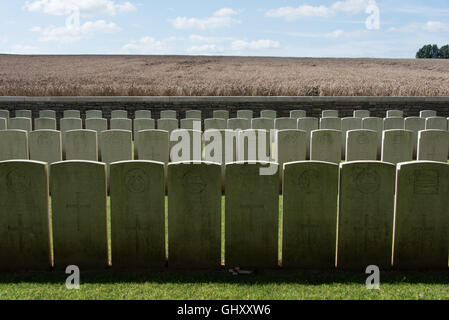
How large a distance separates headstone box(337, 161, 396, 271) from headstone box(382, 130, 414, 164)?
12.6ft

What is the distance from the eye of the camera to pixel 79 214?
14.1 feet

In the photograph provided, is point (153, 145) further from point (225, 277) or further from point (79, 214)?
point (225, 277)

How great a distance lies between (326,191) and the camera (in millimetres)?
4285

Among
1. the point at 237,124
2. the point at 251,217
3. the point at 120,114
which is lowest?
the point at 251,217

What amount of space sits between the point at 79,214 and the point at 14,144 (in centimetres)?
407

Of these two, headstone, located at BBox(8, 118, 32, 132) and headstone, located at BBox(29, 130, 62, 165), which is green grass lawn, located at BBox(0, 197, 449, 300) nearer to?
headstone, located at BBox(29, 130, 62, 165)

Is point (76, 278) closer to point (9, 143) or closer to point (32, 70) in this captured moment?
point (9, 143)

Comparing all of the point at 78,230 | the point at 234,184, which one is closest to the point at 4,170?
the point at 78,230

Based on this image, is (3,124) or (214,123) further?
(214,123)

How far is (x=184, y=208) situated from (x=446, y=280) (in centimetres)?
247

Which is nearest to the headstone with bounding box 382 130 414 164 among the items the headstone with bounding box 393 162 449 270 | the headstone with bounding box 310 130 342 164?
the headstone with bounding box 310 130 342 164

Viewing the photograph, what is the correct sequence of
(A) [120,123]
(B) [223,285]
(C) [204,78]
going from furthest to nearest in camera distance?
(C) [204,78]
(A) [120,123]
(B) [223,285]

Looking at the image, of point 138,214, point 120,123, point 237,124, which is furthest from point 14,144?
point 237,124
